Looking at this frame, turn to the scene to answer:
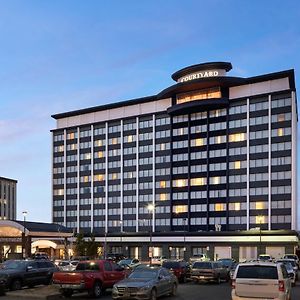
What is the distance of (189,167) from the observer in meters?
122

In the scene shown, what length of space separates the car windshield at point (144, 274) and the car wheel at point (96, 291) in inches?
84.8

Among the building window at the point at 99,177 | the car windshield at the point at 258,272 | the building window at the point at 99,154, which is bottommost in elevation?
the car windshield at the point at 258,272

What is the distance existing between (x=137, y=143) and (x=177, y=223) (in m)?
23.7

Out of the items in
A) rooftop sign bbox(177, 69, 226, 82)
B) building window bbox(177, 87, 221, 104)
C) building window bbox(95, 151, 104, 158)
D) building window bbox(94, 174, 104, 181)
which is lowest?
building window bbox(94, 174, 104, 181)

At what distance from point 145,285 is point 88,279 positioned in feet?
12.0

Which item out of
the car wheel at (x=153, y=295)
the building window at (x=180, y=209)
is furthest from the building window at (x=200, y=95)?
the car wheel at (x=153, y=295)

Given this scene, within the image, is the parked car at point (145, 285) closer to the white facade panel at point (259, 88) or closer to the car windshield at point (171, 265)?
the car windshield at point (171, 265)

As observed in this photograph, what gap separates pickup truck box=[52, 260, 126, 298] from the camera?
24.1 m

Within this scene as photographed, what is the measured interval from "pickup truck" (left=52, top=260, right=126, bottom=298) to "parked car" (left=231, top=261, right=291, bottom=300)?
29.6ft

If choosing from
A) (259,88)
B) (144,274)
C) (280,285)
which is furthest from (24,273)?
(259,88)

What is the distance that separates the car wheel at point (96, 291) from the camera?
2467 centimetres

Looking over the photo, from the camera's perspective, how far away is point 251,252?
109062 millimetres

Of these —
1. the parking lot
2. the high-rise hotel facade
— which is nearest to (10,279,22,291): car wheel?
the parking lot

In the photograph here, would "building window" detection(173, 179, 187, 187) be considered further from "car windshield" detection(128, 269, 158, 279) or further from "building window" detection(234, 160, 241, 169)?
"car windshield" detection(128, 269, 158, 279)
